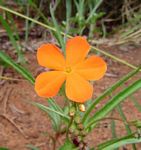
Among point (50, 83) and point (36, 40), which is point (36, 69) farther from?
point (50, 83)

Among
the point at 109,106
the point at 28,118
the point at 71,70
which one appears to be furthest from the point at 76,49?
the point at 28,118

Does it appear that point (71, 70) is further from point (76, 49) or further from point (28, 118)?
point (28, 118)

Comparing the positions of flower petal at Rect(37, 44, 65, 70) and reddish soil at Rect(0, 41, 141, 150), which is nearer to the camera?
flower petal at Rect(37, 44, 65, 70)

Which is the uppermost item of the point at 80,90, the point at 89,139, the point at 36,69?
the point at 80,90

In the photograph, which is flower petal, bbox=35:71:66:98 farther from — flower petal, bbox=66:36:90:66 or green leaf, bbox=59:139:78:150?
green leaf, bbox=59:139:78:150

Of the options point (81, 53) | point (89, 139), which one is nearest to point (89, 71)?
point (81, 53)

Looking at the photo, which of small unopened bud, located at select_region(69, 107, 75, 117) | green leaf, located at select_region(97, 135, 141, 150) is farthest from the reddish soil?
small unopened bud, located at select_region(69, 107, 75, 117)

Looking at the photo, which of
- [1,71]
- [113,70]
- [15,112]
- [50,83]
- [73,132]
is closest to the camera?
[50,83]
